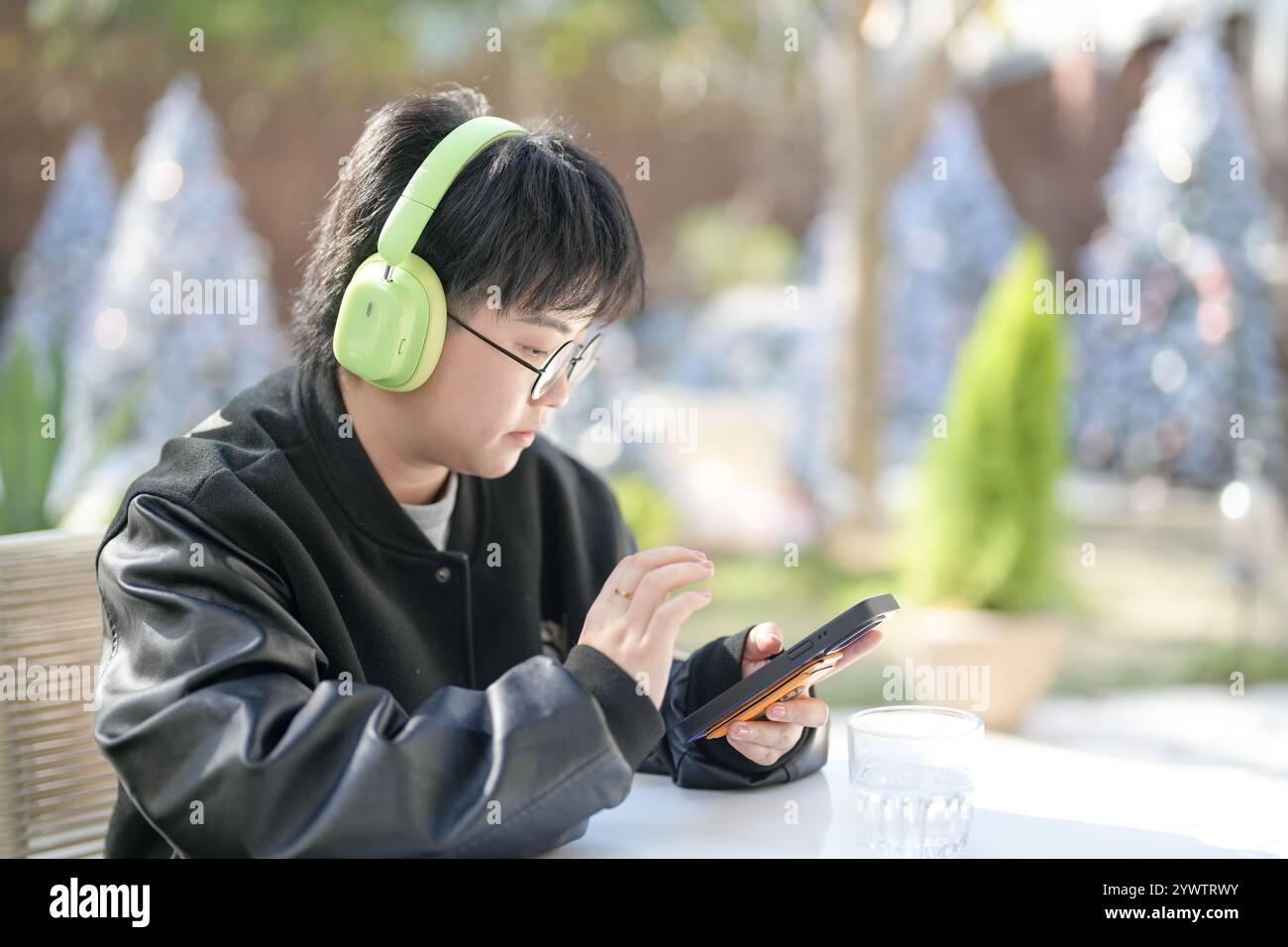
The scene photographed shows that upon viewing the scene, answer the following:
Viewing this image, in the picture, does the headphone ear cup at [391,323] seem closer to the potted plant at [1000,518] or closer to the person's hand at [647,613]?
the person's hand at [647,613]

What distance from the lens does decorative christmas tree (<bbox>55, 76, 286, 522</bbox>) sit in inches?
319

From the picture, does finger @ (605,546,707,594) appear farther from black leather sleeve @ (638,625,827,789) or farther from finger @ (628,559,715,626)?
black leather sleeve @ (638,625,827,789)

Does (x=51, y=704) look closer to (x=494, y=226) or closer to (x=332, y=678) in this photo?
(x=332, y=678)

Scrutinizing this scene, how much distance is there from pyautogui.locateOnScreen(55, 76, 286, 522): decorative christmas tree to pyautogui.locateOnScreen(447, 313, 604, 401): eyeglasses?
250 inches

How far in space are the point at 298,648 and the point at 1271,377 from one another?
8866mm

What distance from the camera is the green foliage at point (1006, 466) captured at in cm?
461

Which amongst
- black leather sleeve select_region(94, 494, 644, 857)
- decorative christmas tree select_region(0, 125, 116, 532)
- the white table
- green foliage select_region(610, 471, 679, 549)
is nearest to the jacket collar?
black leather sleeve select_region(94, 494, 644, 857)

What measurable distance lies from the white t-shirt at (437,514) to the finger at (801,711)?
0.54 metres

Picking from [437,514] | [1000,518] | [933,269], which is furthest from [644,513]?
[933,269]

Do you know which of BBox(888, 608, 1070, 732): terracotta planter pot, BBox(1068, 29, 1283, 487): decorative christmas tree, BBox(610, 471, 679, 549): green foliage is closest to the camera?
BBox(888, 608, 1070, 732): terracotta planter pot

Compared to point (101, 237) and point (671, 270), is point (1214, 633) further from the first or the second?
point (101, 237)

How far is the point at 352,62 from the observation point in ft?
40.0

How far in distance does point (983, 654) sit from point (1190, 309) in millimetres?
5478
